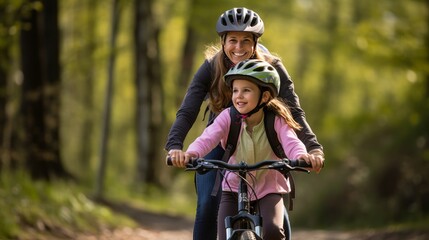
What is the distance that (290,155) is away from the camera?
536 centimetres

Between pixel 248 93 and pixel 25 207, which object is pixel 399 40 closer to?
pixel 25 207

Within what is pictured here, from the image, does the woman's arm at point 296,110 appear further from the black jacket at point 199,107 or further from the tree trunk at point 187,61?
the tree trunk at point 187,61

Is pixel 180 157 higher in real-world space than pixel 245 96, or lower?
lower

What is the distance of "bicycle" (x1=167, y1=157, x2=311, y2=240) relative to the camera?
5027 mm

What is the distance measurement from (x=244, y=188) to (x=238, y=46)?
127 centimetres

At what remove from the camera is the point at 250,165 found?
5012mm

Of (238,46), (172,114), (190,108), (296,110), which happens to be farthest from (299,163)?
(172,114)

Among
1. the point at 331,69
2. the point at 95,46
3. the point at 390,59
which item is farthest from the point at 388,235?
the point at 331,69

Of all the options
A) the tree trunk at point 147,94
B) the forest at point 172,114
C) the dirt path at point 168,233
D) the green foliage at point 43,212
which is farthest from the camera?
the tree trunk at point 147,94

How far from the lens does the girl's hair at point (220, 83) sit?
607cm

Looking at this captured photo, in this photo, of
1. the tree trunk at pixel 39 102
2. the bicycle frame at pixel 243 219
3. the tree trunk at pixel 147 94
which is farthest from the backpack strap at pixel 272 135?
the tree trunk at pixel 147 94

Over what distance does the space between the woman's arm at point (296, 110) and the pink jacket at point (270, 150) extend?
0.16 metres

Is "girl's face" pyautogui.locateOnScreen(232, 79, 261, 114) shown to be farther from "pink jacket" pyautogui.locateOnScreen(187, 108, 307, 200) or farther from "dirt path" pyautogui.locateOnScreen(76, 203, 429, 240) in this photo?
"dirt path" pyautogui.locateOnScreen(76, 203, 429, 240)

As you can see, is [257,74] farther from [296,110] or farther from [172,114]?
[172,114]
